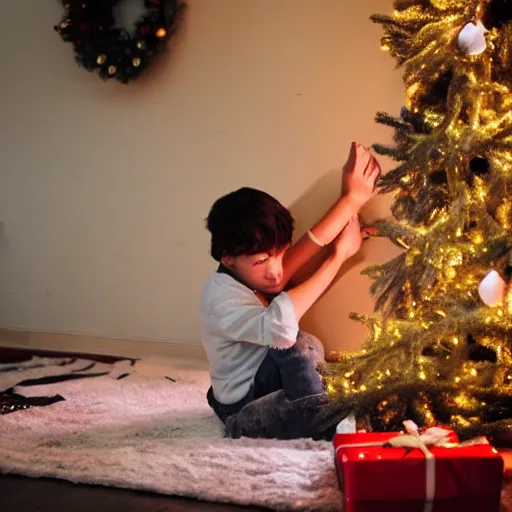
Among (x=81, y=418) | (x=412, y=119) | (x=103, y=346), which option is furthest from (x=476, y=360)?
(x=103, y=346)

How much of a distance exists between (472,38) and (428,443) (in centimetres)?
73

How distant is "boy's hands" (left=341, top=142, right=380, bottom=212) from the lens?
6.39 feet

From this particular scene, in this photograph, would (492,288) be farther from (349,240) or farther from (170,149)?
(170,149)

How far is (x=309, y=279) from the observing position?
190cm

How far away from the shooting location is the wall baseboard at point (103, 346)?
228 cm

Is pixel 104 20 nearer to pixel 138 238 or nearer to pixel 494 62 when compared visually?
pixel 138 238

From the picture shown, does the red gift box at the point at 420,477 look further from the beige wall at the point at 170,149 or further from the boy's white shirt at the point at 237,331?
the beige wall at the point at 170,149

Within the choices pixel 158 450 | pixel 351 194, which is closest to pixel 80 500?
pixel 158 450

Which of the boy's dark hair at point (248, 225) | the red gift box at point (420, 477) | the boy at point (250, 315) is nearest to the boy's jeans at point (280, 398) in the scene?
the boy at point (250, 315)

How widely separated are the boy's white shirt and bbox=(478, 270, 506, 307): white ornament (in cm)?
44

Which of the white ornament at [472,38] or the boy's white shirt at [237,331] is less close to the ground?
the white ornament at [472,38]

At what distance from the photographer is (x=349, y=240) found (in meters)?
1.97

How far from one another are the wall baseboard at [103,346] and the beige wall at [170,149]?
0.03 metres

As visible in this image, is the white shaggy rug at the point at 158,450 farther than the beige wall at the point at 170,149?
No
